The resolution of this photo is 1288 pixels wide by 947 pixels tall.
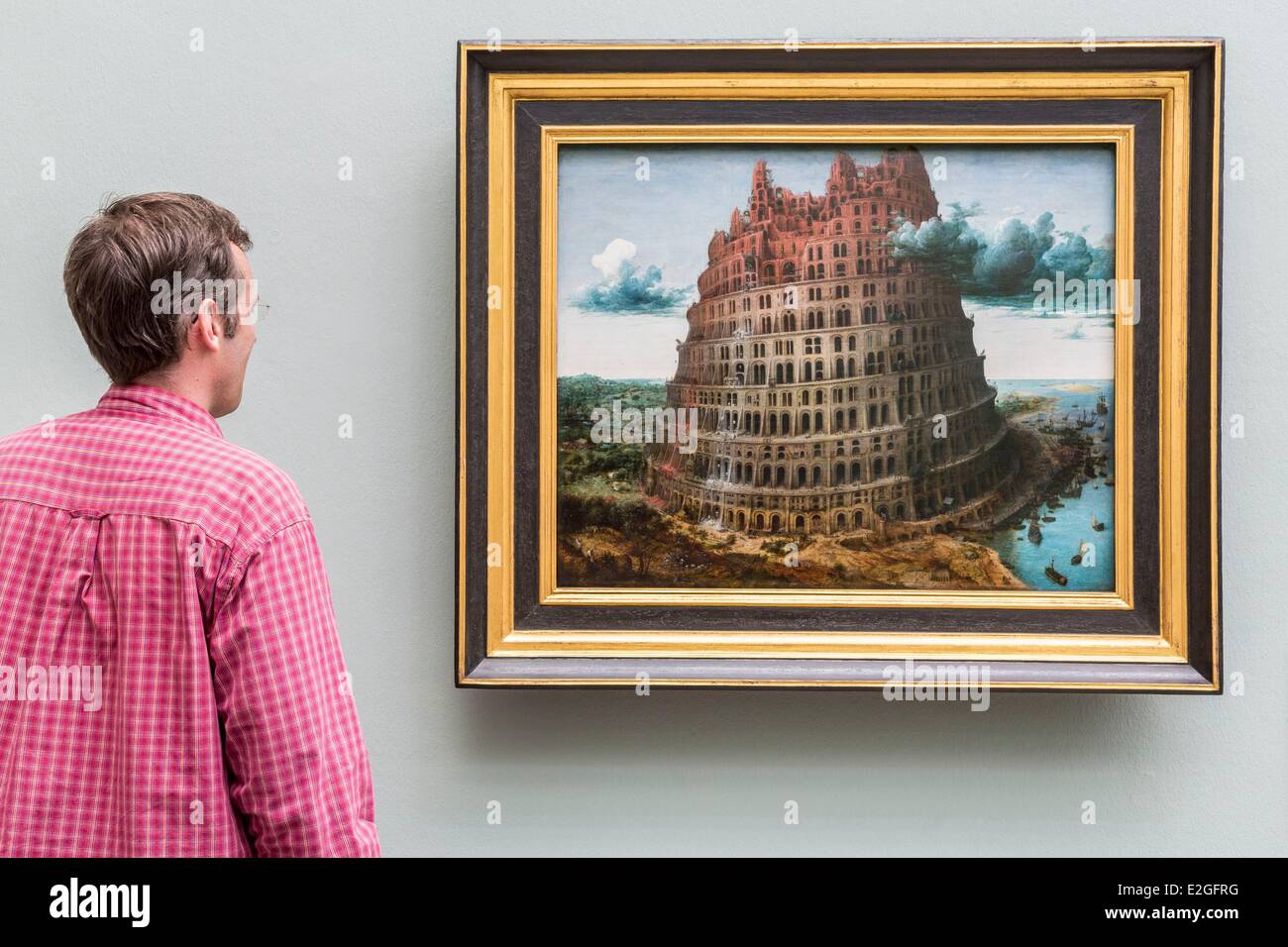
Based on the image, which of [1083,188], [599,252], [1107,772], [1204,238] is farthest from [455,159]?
[1107,772]

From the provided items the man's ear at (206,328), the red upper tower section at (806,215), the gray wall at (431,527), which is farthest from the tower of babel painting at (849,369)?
the man's ear at (206,328)

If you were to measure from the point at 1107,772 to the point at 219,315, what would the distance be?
1119 millimetres

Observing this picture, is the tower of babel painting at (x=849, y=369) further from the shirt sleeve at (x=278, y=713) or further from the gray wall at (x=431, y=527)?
the shirt sleeve at (x=278, y=713)

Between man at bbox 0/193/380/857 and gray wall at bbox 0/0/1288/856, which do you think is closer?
man at bbox 0/193/380/857

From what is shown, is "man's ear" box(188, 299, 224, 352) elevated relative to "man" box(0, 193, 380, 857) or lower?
elevated

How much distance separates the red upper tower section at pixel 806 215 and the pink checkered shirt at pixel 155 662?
64cm

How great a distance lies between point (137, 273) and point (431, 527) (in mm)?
509

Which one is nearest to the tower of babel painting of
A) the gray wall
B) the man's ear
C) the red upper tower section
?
the red upper tower section

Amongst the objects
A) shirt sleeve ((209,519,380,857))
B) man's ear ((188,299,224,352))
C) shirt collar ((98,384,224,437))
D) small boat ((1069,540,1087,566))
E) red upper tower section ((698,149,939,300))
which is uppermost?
red upper tower section ((698,149,939,300))

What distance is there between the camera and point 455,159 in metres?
1.11

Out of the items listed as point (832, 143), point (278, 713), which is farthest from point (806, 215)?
point (278, 713)

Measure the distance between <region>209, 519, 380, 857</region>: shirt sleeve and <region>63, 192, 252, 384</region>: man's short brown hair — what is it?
187mm

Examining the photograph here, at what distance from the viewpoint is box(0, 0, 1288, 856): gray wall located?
1.13m

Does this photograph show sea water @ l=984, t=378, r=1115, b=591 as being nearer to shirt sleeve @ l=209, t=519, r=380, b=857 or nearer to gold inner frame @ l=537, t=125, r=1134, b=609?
gold inner frame @ l=537, t=125, r=1134, b=609
